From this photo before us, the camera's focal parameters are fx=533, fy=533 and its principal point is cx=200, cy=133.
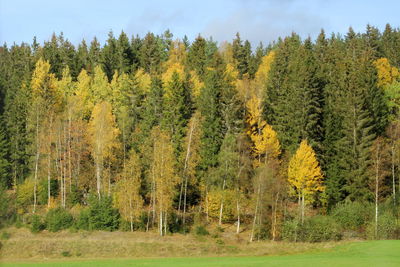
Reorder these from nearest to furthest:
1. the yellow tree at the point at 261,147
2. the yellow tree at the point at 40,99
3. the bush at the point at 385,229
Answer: the bush at the point at 385,229, the yellow tree at the point at 261,147, the yellow tree at the point at 40,99

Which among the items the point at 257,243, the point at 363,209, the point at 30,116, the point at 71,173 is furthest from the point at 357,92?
the point at 30,116

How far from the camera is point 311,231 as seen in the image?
55.1 metres

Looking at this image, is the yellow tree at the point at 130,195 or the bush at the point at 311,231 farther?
the yellow tree at the point at 130,195

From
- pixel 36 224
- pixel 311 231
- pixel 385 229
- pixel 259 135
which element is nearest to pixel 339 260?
pixel 311 231

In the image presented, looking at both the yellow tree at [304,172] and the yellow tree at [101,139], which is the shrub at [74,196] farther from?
the yellow tree at [304,172]

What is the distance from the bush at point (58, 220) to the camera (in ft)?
191

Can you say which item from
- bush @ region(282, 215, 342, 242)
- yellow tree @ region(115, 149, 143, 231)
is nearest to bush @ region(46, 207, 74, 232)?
yellow tree @ region(115, 149, 143, 231)

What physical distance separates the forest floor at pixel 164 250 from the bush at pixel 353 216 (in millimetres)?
9361

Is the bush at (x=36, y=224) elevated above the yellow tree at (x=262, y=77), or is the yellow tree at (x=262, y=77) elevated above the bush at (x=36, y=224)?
the yellow tree at (x=262, y=77)

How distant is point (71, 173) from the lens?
68.2 meters

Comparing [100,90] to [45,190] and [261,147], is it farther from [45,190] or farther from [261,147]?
[261,147]

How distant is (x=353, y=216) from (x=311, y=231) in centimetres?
553

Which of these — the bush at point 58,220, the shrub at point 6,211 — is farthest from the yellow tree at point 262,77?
the shrub at point 6,211

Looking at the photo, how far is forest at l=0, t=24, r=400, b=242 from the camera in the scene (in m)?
57.6
